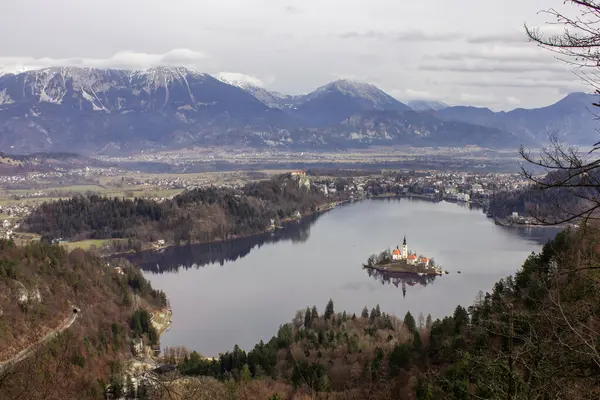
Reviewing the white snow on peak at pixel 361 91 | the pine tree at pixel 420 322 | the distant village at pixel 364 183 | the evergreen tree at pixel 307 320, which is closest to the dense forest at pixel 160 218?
the distant village at pixel 364 183

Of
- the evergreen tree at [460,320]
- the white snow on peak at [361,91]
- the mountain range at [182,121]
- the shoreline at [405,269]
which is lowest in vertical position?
the shoreline at [405,269]

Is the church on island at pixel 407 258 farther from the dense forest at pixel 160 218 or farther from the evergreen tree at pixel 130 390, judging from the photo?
the evergreen tree at pixel 130 390

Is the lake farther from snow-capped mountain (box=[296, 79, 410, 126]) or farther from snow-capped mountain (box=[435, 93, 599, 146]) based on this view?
snow-capped mountain (box=[296, 79, 410, 126])

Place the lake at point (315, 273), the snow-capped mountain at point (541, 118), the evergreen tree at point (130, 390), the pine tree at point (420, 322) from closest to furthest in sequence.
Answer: the evergreen tree at point (130, 390), the pine tree at point (420, 322), the lake at point (315, 273), the snow-capped mountain at point (541, 118)

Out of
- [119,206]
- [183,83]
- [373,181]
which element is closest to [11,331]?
[119,206]

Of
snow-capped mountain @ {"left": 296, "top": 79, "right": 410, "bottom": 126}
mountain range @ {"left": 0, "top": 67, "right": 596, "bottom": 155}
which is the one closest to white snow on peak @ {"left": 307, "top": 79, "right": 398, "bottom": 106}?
snow-capped mountain @ {"left": 296, "top": 79, "right": 410, "bottom": 126}

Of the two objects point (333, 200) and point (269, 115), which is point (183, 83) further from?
point (333, 200)

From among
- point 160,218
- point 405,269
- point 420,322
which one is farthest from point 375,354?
point 160,218
